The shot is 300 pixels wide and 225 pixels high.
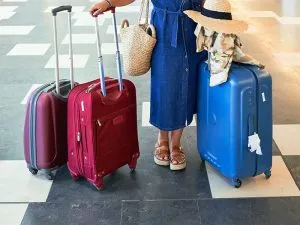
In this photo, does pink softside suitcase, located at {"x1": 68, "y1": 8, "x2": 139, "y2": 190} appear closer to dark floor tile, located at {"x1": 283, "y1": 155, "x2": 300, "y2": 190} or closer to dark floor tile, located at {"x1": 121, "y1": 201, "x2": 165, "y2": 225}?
dark floor tile, located at {"x1": 121, "y1": 201, "x2": 165, "y2": 225}

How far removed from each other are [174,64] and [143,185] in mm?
556

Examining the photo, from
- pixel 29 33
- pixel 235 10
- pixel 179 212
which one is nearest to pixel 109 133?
pixel 179 212

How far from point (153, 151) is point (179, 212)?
585mm

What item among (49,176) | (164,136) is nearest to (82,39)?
(164,136)

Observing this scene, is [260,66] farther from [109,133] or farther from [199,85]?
[109,133]

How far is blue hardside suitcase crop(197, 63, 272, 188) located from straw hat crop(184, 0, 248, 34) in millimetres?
159

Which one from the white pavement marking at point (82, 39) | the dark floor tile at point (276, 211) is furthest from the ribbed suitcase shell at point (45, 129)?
the white pavement marking at point (82, 39)

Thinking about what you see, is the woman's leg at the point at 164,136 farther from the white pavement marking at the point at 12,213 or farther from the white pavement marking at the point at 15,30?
the white pavement marking at the point at 15,30

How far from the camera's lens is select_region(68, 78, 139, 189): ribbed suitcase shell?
2.14 metres

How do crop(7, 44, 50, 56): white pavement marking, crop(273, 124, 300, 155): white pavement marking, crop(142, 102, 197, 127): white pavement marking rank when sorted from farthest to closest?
crop(7, 44, 50, 56): white pavement marking
crop(142, 102, 197, 127): white pavement marking
crop(273, 124, 300, 155): white pavement marking

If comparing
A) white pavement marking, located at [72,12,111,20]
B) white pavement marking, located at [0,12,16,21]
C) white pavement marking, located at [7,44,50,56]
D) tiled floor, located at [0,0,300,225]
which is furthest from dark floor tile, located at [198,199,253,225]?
white pavement marking, located at [0,12,16,21]

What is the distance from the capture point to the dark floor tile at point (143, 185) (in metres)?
2.24

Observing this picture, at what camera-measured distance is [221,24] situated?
212 centimetres

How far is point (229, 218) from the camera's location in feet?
6.82
